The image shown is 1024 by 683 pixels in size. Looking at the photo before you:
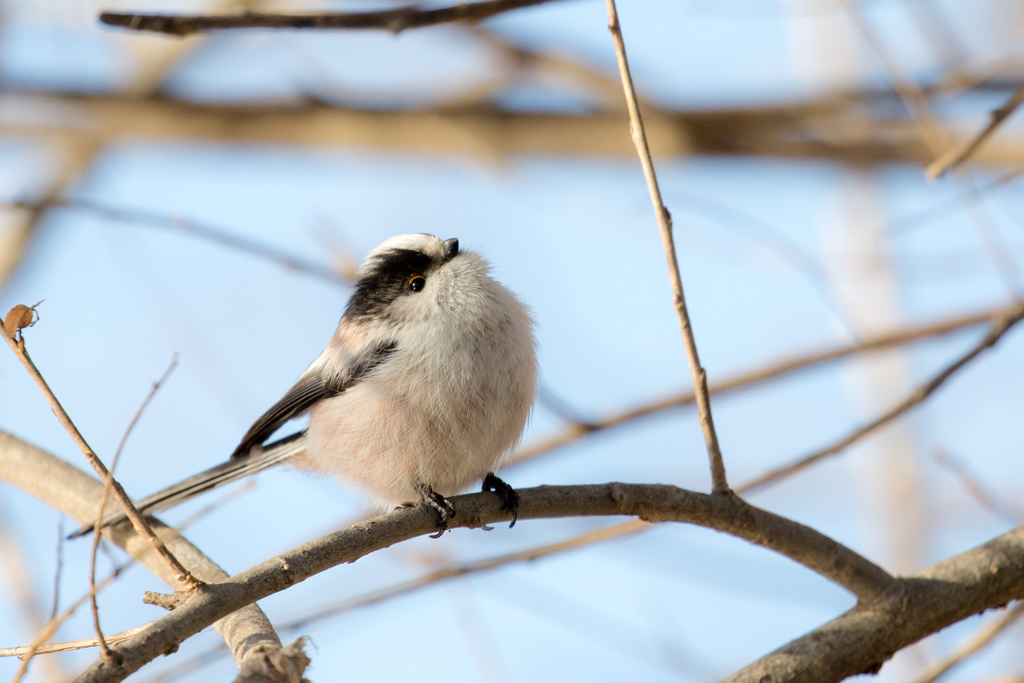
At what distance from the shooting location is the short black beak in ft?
10.5

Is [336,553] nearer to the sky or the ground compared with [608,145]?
nearer to the ground

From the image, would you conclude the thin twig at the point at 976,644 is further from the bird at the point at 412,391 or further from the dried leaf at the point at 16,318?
the dried leaf at the point at 16,318

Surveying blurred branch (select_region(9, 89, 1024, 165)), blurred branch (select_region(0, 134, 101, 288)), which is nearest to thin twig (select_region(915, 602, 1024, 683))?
blurred branch (select_region(9, 89, 1024, 165))

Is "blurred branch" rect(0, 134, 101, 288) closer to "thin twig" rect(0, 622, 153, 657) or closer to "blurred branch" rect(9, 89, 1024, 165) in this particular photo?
"blurred branch" rect(9, 89, 1024, 165)

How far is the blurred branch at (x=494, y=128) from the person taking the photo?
4.94m

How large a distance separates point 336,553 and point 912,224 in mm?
2017

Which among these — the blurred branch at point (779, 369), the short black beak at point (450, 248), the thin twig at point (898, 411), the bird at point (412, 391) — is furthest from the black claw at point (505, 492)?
the short black beak at point (450, 248)

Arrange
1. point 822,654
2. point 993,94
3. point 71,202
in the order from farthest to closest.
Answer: point 993,94
point 71,202
point 822,654

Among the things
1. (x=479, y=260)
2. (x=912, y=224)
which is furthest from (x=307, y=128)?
(x=912, y=224)

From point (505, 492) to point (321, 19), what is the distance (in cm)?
124

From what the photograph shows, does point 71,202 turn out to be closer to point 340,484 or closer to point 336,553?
point 340,484

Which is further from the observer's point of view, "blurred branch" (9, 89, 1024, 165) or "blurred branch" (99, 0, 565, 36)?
"blurred branch" (9, 89, 1024, 165)

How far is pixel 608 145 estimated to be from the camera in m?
5.08

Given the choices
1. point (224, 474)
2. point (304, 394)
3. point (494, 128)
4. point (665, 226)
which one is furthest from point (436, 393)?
point (494, 128)
